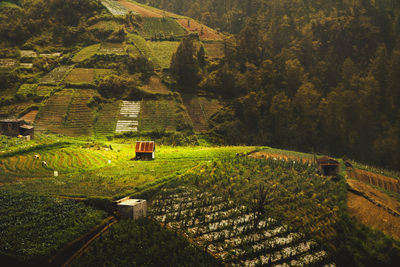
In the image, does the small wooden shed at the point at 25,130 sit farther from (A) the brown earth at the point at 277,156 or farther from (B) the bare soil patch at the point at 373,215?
(B) the bare soil patch at the point at 373,215

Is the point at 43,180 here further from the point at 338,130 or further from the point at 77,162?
the point at 338,130

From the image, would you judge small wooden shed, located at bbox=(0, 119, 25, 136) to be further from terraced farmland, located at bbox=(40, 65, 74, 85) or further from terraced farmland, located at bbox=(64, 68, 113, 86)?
terraced farmland, located at bbox=(40, 65, 74, 85)

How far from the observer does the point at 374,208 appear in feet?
48.2

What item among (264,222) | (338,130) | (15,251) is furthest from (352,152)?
(15,251)

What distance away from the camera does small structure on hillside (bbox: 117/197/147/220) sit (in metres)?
12.3

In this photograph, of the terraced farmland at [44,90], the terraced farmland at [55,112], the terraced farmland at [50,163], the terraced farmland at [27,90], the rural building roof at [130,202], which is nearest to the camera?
the rural building roof at [130,202]

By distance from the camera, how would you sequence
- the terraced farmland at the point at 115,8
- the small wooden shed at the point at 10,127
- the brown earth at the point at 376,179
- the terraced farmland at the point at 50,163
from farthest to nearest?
the terraced farmland at the point at 115,8
the small wooden shed at the point at 10,127
the brown earth at the point at 376,179
the terraced farmland at the point at 50,163

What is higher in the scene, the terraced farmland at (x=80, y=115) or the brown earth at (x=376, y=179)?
the terraced farmland at (x=80, y=115)

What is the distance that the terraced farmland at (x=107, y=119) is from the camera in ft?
102

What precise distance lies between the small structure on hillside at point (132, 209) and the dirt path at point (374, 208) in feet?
30.0

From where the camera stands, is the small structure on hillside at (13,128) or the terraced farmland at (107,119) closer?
the small structure on hillside at (13,128)

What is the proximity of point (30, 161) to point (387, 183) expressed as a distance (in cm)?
2074

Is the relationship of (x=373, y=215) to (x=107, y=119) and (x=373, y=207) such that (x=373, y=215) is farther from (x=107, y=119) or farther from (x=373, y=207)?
(x=107, y=119)

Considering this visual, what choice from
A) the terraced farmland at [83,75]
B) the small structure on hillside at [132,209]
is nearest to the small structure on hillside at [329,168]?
the small structure on hillside at [132,209]
